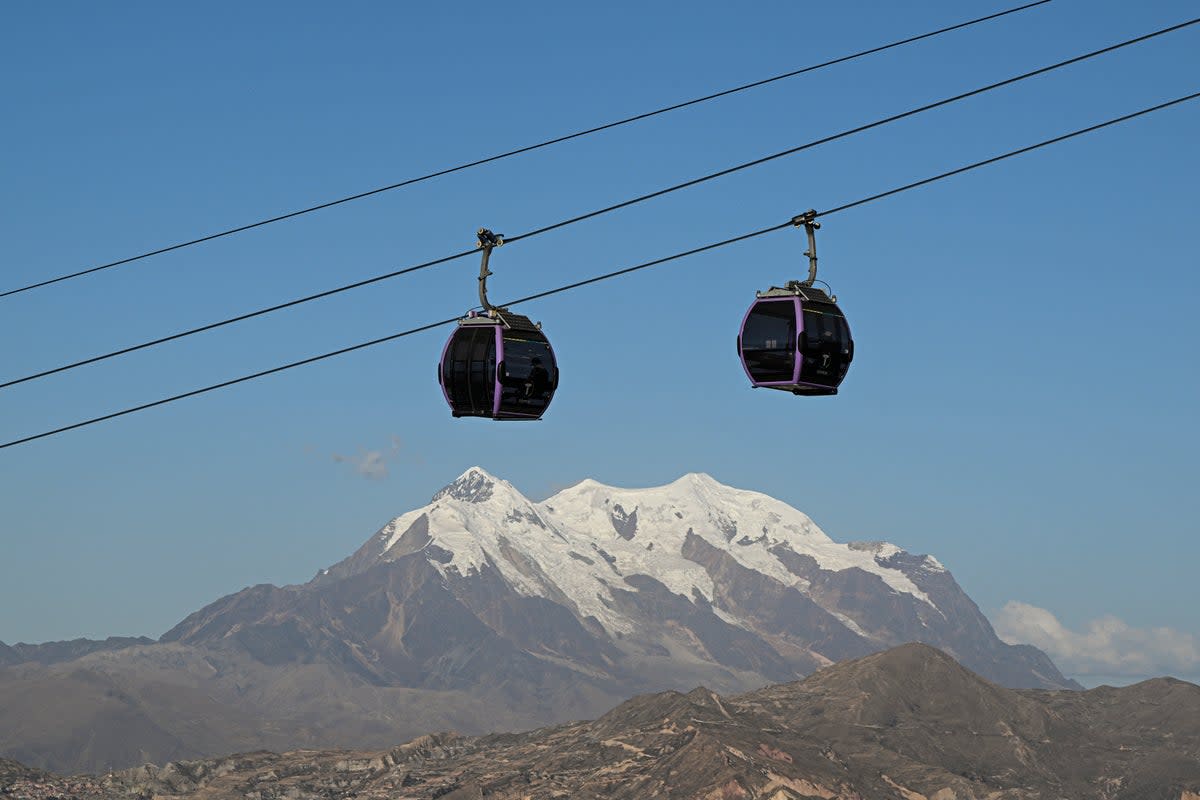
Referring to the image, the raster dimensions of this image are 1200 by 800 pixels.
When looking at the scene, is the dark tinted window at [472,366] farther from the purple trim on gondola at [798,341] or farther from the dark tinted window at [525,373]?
the purple trim on gondola at [798,341]

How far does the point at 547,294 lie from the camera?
1423 inches

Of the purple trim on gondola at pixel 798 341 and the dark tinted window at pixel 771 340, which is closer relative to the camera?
the purple trim on gondola at pixel 798 341

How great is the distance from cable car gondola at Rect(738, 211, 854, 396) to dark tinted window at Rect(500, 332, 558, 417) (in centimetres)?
434

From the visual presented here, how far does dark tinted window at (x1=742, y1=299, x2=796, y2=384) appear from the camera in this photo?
37219 mm

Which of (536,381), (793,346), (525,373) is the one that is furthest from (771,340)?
(525,373)

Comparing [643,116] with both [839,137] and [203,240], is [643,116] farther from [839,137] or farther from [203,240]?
[203,240]

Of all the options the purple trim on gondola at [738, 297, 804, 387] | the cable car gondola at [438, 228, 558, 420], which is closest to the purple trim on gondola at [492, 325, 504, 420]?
the cable car gondola at [438, 228, 558, 420]

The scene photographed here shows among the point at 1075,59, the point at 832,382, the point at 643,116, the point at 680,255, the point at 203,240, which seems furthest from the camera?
the point at 203,240

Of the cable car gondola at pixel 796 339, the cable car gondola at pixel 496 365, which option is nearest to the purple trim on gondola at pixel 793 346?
the cable car gondola at pixel 796 339

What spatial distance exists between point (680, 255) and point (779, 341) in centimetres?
321

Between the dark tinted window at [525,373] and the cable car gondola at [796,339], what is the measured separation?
14.3ft

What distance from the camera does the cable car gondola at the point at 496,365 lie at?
126ft

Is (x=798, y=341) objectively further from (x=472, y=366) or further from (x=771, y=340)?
(x=472, y=366)

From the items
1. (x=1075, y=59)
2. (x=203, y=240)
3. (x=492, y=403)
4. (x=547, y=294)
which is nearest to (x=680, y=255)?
(x=547, y=294)
